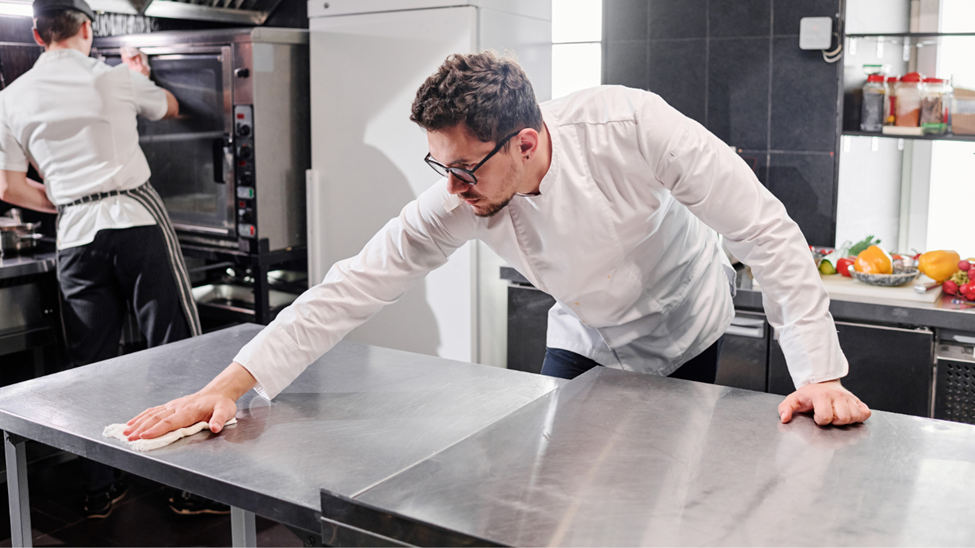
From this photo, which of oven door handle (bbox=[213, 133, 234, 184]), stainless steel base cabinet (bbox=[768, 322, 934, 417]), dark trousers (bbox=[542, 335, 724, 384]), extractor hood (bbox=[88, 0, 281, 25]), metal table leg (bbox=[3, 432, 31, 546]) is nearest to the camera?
metal table leg (bbox=[3, 432, 31, 546])

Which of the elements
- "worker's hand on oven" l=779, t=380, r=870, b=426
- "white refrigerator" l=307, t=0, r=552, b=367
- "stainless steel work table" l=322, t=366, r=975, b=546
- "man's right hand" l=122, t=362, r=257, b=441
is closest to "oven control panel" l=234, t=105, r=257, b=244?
"white refrigerator" l=307, t=0, r=552, b=367

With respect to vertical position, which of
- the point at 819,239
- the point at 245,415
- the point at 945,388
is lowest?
the point at 945,388

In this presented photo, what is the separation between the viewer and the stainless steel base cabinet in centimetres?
243

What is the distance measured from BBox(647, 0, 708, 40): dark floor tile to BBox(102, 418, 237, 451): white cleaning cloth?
2.37m

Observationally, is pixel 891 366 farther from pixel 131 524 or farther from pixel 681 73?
pixel 131 524

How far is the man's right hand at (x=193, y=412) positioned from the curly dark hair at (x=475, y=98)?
616mm

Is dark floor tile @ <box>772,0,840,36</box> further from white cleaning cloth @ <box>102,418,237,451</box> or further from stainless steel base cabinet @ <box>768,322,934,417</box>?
white cleaning cloth @ <box>102,418,237,451</box>

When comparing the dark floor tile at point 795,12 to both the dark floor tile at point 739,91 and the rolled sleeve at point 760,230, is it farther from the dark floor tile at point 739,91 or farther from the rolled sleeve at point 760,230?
the rolled sleeve at point 760,230

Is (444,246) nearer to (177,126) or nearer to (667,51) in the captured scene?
(667,51)

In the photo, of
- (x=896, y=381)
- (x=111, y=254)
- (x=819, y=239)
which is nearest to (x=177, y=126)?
(x=111, y=254)

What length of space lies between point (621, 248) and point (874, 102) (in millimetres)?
1616

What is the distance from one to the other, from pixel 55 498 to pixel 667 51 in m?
2.85

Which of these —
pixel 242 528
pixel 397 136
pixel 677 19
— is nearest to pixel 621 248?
pixel 242 528

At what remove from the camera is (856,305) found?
2502 millimetres
